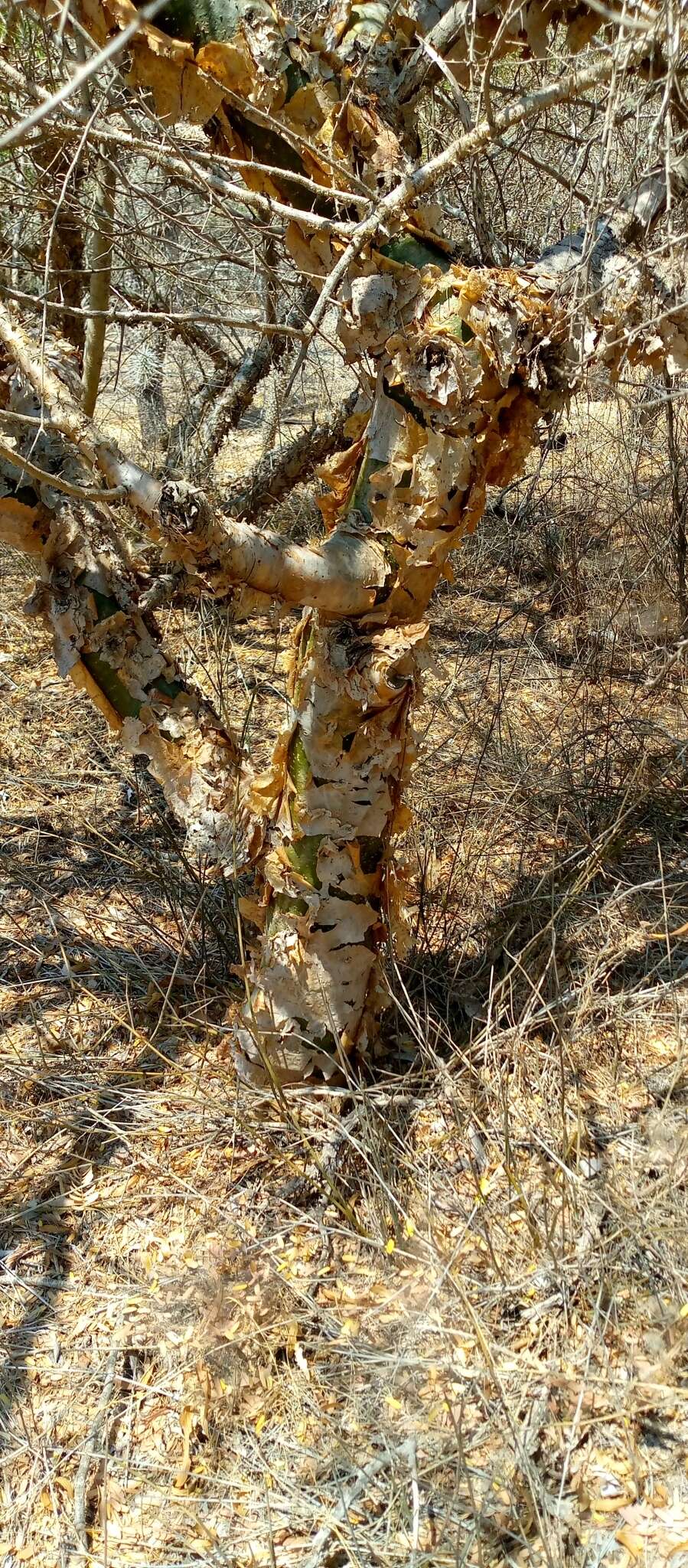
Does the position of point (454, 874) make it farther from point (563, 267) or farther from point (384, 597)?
point (563, 267)

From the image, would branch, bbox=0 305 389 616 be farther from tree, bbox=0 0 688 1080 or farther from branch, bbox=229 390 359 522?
branch, bbox=229 390 359 522

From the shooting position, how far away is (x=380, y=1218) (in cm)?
239

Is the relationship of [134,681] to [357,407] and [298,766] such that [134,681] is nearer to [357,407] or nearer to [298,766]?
[298,766]

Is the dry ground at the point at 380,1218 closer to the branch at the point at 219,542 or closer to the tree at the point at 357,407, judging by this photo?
the tree at the point at 357,407

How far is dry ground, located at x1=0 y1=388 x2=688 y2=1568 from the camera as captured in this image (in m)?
1.94

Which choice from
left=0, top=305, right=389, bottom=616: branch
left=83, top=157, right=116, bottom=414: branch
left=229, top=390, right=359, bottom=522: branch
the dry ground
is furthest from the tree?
left=229, top=390, right=359, bottom=522: branch

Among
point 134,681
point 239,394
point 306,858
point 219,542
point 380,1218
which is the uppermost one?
point 239,394


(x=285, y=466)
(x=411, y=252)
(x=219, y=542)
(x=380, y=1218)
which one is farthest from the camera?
(x=285, y=466)

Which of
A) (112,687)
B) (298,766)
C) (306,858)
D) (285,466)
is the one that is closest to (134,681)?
(112,687)

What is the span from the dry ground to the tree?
0.27 m

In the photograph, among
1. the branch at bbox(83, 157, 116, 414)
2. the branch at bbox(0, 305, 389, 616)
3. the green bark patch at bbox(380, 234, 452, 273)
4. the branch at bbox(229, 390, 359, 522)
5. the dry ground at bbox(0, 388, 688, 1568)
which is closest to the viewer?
the branch at bbox(0, 305, 389, 616)

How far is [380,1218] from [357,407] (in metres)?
1.89

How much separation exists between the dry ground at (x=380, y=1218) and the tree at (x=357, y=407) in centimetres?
27

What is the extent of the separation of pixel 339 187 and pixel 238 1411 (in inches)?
95.4
